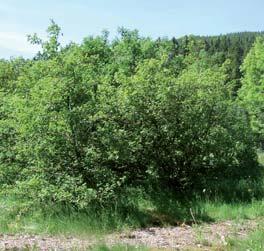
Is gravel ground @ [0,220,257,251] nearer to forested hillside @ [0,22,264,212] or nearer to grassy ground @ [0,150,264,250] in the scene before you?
grassy ground @ [0,150,264,250]

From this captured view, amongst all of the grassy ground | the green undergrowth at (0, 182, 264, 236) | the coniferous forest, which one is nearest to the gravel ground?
the grassy ground

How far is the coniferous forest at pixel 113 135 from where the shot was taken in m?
11.4

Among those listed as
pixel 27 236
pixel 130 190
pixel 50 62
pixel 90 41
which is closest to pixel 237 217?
pixel 130 190

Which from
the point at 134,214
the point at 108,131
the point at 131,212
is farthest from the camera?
the point at 108,131

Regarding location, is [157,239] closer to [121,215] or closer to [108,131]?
[121,215]

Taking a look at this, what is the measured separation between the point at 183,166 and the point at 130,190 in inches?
79.0

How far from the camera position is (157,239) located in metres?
8.91

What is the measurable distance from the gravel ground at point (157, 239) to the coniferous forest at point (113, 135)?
1419 millimetres

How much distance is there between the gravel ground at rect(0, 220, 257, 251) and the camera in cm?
816

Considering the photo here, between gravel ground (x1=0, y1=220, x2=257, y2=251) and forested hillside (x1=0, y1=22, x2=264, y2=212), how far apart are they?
62.1 inches

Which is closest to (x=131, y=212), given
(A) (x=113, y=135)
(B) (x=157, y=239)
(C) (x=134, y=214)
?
(C) (x=134, y=214)

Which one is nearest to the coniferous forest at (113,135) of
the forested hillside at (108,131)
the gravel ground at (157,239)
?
the forested hillside at (108,131)

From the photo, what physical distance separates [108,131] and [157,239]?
150 inches

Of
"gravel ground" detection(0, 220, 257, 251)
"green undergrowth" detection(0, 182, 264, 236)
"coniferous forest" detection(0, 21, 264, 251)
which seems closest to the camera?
"gravel ground" detection(0, 220, 257, 251)
